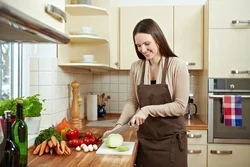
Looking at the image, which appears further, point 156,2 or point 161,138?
point 156,2

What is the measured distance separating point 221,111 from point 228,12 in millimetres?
814

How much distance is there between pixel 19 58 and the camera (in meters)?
2.03

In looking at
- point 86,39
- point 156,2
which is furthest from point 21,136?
point 156,2

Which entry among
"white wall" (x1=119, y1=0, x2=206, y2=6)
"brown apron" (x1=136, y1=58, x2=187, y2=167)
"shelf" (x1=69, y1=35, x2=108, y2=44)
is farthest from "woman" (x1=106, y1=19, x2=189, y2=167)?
"white wall" (x1=119, y1=0, x2=206, y2=6)

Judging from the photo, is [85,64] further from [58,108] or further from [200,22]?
[200,22]

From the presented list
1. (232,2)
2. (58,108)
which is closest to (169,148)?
(58,108)

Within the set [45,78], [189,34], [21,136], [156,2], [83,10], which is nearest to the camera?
[21,136]

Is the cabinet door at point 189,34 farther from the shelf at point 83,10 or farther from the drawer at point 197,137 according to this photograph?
the shelf at point 83,10

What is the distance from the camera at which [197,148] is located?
98.6 inches

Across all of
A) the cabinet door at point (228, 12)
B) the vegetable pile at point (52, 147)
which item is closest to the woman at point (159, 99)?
the vegetable pile at point (52, 147)

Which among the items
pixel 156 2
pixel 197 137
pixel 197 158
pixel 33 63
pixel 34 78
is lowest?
pixel 197 158

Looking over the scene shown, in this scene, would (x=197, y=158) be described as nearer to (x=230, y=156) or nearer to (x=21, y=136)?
(x=230, y=156)

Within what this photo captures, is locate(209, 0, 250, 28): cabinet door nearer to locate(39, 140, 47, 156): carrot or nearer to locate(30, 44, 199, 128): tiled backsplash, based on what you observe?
locate(30, 44, 199, 128): tiled backsplash

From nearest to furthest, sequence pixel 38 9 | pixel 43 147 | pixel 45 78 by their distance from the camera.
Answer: pixel 38 9 < pixel 43 147 < pixel 45 78
